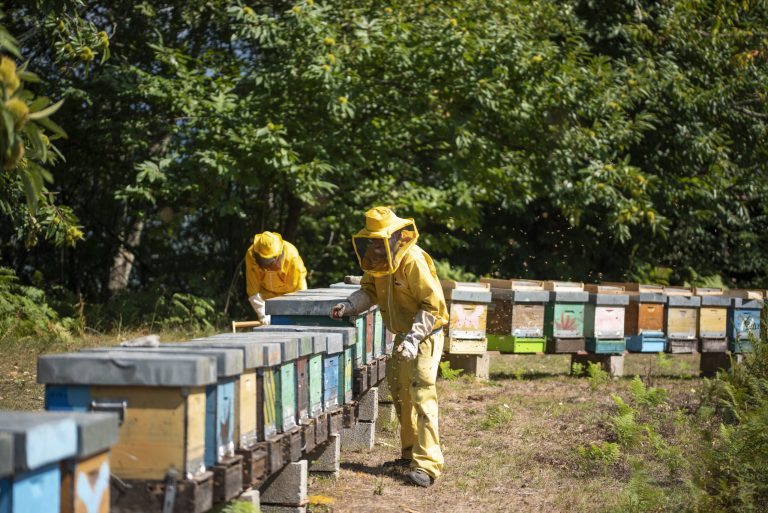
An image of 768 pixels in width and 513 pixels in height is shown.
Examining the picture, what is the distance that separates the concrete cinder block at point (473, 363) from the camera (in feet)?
34.3

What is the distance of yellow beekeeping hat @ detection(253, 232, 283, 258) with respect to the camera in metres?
8.91

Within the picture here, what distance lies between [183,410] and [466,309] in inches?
275

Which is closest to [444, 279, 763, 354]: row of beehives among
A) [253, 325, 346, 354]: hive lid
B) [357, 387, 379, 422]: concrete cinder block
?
[357, 387, 379, 422]: concrete cinder block

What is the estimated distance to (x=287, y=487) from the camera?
16.6 feet

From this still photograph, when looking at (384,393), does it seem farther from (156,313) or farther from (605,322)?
(156,313)

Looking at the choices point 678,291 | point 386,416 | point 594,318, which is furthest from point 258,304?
point 678,291

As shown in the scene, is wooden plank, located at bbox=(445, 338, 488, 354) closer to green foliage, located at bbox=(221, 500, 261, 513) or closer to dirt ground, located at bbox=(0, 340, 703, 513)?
dirt ground, located at bbox=(0, 340, 703, 513)

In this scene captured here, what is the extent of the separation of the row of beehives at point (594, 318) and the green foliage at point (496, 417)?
1.68 metres

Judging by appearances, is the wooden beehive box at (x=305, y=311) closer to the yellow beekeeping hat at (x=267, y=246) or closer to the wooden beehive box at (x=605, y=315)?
the yellow beekeeping hat at (x=267, y=246)

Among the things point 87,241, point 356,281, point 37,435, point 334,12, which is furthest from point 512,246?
point 37,435

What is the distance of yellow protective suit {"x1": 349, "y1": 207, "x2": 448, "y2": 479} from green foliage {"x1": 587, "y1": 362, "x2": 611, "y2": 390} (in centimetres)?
403

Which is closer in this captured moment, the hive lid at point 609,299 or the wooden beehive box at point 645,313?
the hive lid at point 609,299

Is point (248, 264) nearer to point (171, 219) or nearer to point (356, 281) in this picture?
point (356, 281)

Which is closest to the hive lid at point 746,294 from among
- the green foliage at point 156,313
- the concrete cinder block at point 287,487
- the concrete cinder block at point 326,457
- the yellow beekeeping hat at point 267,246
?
the yellow beekeeping hat at point 267,246
